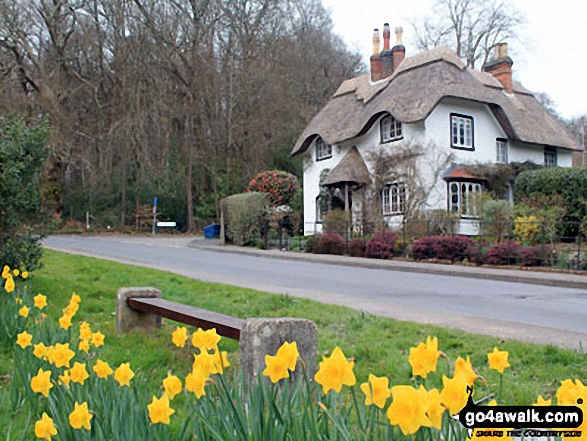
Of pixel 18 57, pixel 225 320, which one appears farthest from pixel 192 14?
pixel 225 320

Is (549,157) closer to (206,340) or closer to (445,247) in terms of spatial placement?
(445,247)

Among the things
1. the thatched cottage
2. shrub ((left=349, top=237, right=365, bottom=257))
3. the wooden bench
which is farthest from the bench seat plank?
the thatched cottage

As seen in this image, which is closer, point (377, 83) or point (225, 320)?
point (225, 320)

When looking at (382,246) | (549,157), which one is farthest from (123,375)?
(549,157)

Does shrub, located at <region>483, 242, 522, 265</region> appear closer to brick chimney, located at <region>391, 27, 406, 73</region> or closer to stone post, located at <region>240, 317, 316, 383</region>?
stone post, located at <region>240, 317, 316, 383</region>

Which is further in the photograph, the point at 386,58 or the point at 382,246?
the point at 386,58

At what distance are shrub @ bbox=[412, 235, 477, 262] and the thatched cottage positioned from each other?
5.81 metres

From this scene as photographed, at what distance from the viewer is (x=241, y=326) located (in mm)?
4762

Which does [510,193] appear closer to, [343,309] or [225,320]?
[343,309]

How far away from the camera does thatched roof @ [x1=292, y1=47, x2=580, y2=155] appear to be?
93.3ft

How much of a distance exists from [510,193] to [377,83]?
9.17 m

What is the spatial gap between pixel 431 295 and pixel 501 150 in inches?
816

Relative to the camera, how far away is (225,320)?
5277 millimetres

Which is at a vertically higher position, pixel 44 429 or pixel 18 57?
pixel 18 57
